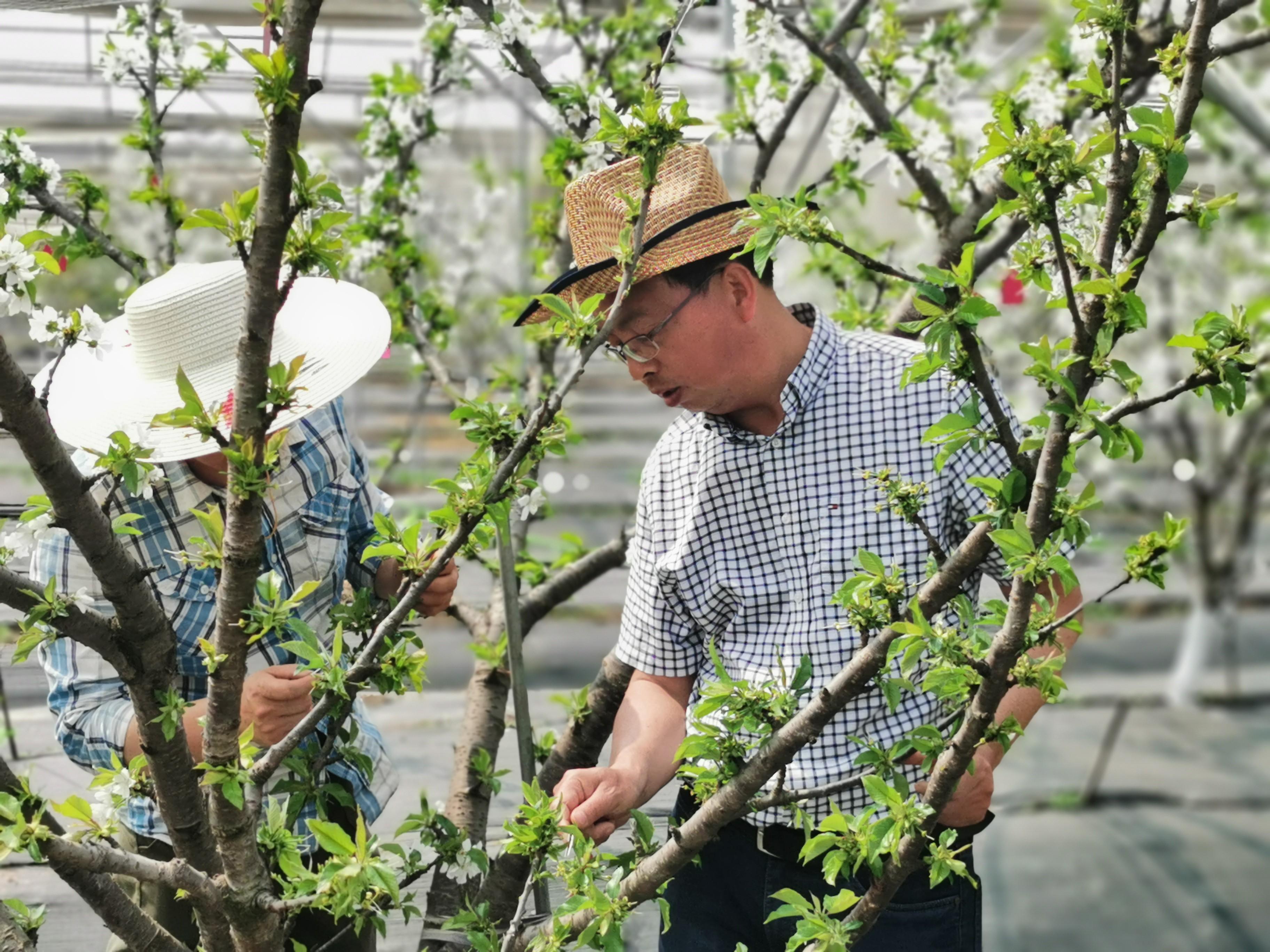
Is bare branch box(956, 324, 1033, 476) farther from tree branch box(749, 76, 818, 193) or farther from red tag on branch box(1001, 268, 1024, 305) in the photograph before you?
red tag on branch box(1001, 268, 1024, 305)

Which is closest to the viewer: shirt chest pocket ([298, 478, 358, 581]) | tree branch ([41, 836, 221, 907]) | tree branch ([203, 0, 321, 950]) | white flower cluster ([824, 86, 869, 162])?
tree branch ([203, 0, 321, 950])

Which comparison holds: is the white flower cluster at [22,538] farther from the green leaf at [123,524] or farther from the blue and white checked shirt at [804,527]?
the blue and white checked shirt at [804,527]

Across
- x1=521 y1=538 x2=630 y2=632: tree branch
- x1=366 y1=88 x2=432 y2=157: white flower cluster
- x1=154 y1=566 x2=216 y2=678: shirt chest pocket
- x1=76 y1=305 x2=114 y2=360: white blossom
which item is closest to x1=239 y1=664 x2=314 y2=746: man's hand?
x1=154 y1=566 x2=216 y2=678: shirt chest pocket

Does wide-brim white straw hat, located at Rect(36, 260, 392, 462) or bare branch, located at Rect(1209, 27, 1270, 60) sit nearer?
wide-brim white straw hat, located at Rect(36, 260, 392, 462)

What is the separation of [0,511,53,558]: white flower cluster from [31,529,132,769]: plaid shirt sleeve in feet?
0.59

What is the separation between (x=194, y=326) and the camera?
1.88 meters

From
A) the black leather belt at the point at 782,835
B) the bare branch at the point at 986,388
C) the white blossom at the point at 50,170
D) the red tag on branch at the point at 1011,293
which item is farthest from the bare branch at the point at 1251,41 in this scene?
the white blossom at the point at 50,170

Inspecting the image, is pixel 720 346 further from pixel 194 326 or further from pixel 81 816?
pixel 81 816

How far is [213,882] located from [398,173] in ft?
6.29

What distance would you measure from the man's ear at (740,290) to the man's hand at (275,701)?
0.78m

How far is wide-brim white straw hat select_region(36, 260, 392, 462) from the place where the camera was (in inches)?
72.0

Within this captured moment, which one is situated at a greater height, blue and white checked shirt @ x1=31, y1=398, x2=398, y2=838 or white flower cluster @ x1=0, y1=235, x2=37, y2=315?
white flower cluster @ x1=0, y1=235, x2=37, y2=315

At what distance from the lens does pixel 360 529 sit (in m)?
2.10

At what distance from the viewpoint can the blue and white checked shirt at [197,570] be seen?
179 cm
